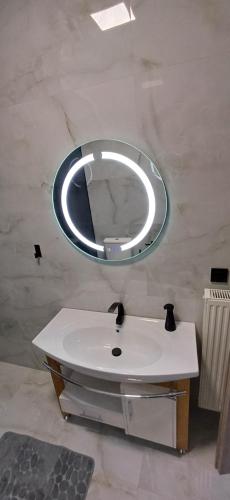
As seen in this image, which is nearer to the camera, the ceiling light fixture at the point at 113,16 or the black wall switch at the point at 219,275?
the ceiling light fixture at the point at 113,16

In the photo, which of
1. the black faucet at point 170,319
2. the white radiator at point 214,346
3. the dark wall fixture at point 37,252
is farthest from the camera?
the dark wall fixture at point 37,252

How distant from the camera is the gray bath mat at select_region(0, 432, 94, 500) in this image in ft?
3.80

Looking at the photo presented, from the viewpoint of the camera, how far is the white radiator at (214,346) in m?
1.06

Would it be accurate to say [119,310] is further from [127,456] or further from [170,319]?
[127,456]

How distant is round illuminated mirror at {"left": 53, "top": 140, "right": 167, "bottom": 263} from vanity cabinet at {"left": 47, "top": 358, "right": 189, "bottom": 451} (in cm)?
68

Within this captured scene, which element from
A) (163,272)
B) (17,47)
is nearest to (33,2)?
(17,47)

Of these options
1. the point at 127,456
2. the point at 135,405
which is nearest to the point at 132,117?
the point at 135,405

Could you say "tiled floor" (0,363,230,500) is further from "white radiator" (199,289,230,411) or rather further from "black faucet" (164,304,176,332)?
"black faucet" (164,304,176,332)

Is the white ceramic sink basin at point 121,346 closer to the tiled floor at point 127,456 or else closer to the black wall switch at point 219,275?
the black wall switch at point 219,275

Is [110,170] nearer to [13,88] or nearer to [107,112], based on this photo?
[107,112]

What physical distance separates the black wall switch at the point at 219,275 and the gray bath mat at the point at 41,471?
1.25 metres

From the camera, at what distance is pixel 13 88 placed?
1169 millimetres

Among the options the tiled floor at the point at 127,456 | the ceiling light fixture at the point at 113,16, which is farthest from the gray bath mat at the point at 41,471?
the ceiling light fixture at the point at 113,16

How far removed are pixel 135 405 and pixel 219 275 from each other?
81 centimetres
